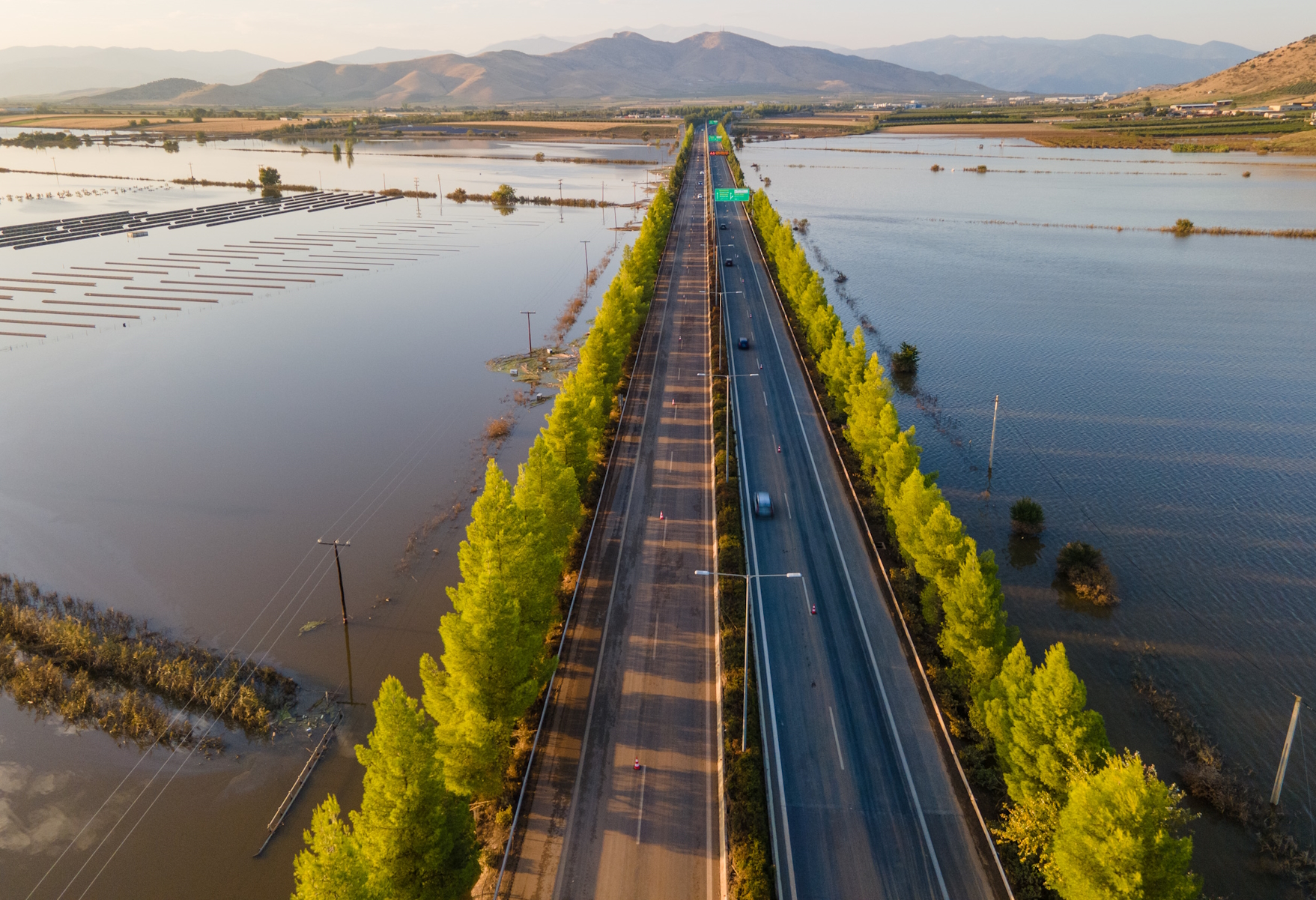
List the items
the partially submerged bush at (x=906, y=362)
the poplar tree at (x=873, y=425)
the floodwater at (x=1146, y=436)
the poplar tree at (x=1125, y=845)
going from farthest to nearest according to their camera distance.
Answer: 1. the partially submerged bush at (x=906, y=362)
2. the poplar tree at (x=873, y=425)
3. the floodwater at (x=1146, y=436)
4. the poplar tree at (x=1125, y=845)

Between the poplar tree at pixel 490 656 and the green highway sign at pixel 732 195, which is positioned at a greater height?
the green highway sign at pixel 732 195

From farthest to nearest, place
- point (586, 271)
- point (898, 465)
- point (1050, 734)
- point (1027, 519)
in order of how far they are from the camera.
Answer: point (586, 271)
point (1027, 519)
point (898, 465)
point (1050, 734)

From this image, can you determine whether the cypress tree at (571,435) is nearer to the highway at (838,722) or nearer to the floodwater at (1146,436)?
the highway at (838,722)

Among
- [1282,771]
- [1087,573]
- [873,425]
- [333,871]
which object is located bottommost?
[1282,771]

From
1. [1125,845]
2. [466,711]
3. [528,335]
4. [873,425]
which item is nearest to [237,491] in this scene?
[466,711]

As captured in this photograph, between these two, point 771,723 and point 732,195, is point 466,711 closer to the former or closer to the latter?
point 771,723

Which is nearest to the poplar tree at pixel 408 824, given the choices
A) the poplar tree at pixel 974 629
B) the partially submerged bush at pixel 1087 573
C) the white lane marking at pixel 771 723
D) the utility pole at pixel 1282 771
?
the white lane marking at pixel 771 723

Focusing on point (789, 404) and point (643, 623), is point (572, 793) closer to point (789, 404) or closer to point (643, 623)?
point (643, 623)
